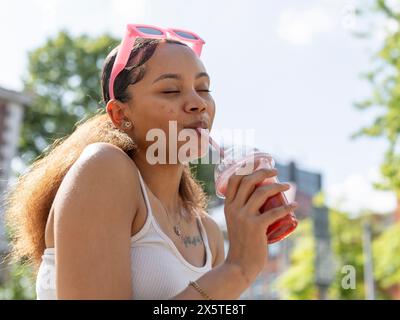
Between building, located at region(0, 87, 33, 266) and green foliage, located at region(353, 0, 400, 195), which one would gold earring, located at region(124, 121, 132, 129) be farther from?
building, located at region(0, 87, 33, 266)

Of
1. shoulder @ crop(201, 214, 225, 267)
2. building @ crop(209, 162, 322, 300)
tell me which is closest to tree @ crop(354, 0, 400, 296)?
shoulder @ crop(201, 214, 225, 267)

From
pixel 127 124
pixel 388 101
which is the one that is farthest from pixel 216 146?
pixel 388 101

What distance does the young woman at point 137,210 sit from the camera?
1438 mm

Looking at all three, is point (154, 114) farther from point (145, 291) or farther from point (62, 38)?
point (62, 38)

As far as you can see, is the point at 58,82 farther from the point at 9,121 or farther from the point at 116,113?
the point at 116,113

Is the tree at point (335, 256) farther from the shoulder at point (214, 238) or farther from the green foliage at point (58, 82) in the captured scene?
the shoulder at point (214, 238)

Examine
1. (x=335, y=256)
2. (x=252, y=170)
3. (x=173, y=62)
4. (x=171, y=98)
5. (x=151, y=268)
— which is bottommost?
(x=151, y=268)

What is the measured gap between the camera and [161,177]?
1.86 meters

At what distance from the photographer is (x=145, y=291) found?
5.06 ft

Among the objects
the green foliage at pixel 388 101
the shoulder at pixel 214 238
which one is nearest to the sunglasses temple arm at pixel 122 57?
the shoulder at pixel 214 238

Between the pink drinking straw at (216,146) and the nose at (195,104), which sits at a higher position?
the nose at (195,104)

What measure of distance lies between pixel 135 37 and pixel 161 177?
438mm

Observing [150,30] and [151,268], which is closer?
[151,268]
